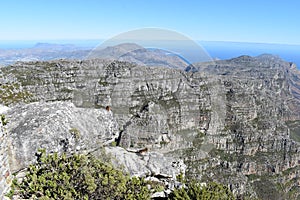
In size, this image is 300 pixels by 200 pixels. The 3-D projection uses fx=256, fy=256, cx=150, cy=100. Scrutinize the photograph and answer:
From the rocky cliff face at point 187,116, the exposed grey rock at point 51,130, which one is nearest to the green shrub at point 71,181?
the exposed grey rock at point 51,130

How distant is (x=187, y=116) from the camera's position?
8319 cm

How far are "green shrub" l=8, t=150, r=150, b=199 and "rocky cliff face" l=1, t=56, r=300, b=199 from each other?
4507 cm

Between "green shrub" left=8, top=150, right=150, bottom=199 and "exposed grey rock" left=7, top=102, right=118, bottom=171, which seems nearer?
"green shrub" left=8, top=150, right=150, bottom=199

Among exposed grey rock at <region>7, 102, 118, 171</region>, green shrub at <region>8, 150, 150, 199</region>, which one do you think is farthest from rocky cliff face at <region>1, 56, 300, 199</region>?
green shrub at <region>8, 150, 150, 199</region>

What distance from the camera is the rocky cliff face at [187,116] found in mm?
70950

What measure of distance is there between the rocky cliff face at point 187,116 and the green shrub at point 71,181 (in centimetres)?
4507

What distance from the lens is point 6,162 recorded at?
299 inches

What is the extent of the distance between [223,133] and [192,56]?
9091 cm

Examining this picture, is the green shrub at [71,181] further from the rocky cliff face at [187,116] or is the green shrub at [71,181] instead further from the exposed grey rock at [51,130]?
the rocky cliff face at [187,116]

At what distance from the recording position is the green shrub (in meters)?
7.45

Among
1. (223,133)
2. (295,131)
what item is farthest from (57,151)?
(295,131)

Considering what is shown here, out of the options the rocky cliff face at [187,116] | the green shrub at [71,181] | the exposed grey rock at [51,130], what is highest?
the exposed grey rock at [51,130]

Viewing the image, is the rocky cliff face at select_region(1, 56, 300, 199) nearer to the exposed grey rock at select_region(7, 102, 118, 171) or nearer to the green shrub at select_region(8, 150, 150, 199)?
the exposed grey rock at select_region(7, 102, 118, 171)

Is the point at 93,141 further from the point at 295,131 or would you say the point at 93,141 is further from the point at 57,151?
the point at 295,131
